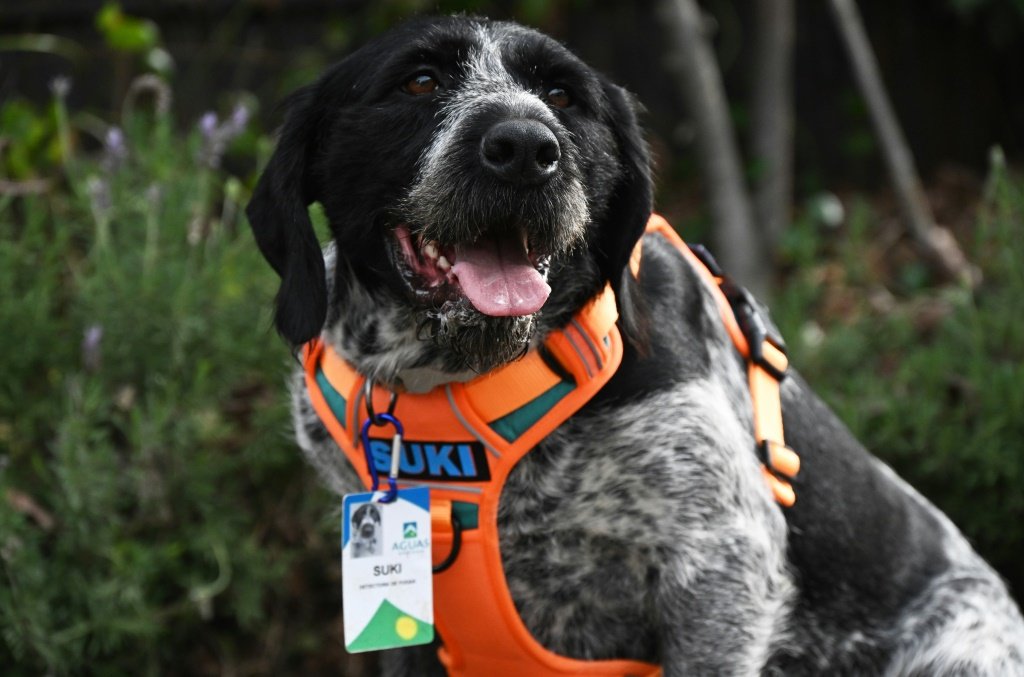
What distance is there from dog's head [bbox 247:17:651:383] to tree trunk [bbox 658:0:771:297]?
9.50ft

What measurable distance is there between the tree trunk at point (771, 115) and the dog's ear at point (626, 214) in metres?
3.25

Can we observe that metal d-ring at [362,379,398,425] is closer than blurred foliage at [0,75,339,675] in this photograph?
Yes

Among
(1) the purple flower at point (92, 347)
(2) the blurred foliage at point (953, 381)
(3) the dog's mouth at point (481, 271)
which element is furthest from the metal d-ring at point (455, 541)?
(2) the blurred foliage at point (953, 381)

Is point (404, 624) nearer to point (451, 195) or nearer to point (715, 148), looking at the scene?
point (451, 195)

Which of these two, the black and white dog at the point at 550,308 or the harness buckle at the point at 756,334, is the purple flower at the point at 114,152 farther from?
the harness buckle at the point at 756,334

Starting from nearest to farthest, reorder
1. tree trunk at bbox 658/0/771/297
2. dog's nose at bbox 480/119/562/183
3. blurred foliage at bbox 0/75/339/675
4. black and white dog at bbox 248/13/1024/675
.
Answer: dog's nose at bbox 480/119/562/183 → black and white dog at bbox 248/13/1024/675 → blurred foliage at bbox 0/75/339/675 → tree trunk at bbox 658/0/771/297

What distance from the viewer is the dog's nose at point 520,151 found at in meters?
2.06

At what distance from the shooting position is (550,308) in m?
2.36

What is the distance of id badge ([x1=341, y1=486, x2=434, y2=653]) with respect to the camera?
231cm

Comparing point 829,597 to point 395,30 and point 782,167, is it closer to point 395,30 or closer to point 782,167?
point 395,30

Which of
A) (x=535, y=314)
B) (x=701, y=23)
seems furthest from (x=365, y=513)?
(x=701, y=23)

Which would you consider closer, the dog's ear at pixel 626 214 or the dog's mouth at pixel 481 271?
the dog's mouth at pixel 481 271

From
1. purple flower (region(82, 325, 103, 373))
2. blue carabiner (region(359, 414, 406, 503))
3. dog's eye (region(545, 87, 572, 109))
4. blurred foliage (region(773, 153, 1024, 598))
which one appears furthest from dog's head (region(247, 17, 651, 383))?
blurred foliage (region(773, 153, 1024, 598))

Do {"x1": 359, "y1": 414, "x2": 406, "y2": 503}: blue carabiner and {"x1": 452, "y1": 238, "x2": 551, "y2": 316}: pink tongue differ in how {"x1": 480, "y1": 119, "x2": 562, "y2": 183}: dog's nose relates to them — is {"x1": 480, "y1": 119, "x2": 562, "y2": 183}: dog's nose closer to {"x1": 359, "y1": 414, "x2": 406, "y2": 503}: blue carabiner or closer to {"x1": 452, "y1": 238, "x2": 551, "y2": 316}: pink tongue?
{"x1": 452, "y1": 238, "x2": 551, "y2": 316}: pink tongue
